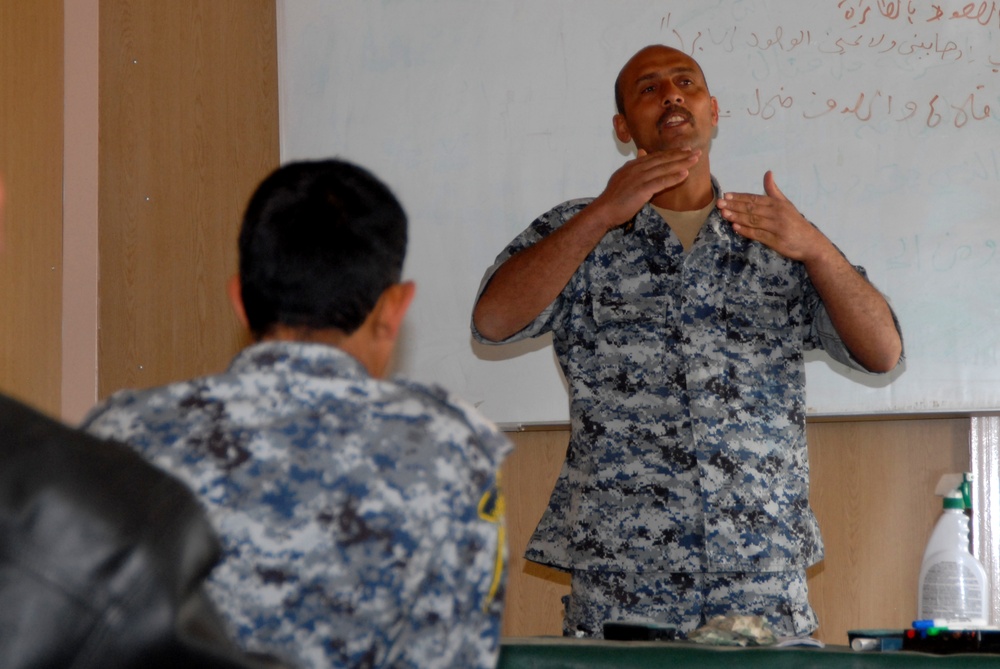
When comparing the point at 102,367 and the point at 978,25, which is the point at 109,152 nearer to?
the point at 102,367

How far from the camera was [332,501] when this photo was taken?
960 millimetres

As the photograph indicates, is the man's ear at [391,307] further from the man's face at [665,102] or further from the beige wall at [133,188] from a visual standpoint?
the beige wall at [133,188]

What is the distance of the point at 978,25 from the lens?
265 centimetres

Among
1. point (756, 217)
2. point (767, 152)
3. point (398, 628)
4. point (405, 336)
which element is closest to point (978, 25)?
point (767, 152)

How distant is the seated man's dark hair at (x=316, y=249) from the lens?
43.2 inches

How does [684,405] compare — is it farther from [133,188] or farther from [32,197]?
[32,197]

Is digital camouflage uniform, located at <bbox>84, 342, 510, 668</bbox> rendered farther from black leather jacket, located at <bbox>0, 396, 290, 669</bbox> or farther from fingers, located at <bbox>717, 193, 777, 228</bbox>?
fingers, located at <bbox>717, 193, 777, 228</bbox>

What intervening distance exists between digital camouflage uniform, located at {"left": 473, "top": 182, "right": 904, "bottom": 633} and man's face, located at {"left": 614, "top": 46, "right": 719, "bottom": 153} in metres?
0.18

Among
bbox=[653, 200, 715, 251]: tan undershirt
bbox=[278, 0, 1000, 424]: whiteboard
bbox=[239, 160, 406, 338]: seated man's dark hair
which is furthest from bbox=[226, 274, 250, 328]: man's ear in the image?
bbox=[278, 0, 1000, 424]: whiteboard

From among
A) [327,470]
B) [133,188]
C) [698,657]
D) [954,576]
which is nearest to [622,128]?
[954,576]

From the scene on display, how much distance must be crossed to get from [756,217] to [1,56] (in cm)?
204

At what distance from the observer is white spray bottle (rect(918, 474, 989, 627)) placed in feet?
6.37

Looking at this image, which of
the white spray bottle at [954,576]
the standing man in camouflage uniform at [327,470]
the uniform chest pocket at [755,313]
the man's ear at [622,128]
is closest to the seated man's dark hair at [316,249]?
the standing man in camouflage uniform at [327,470]

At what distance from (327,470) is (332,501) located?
0.09 ft
